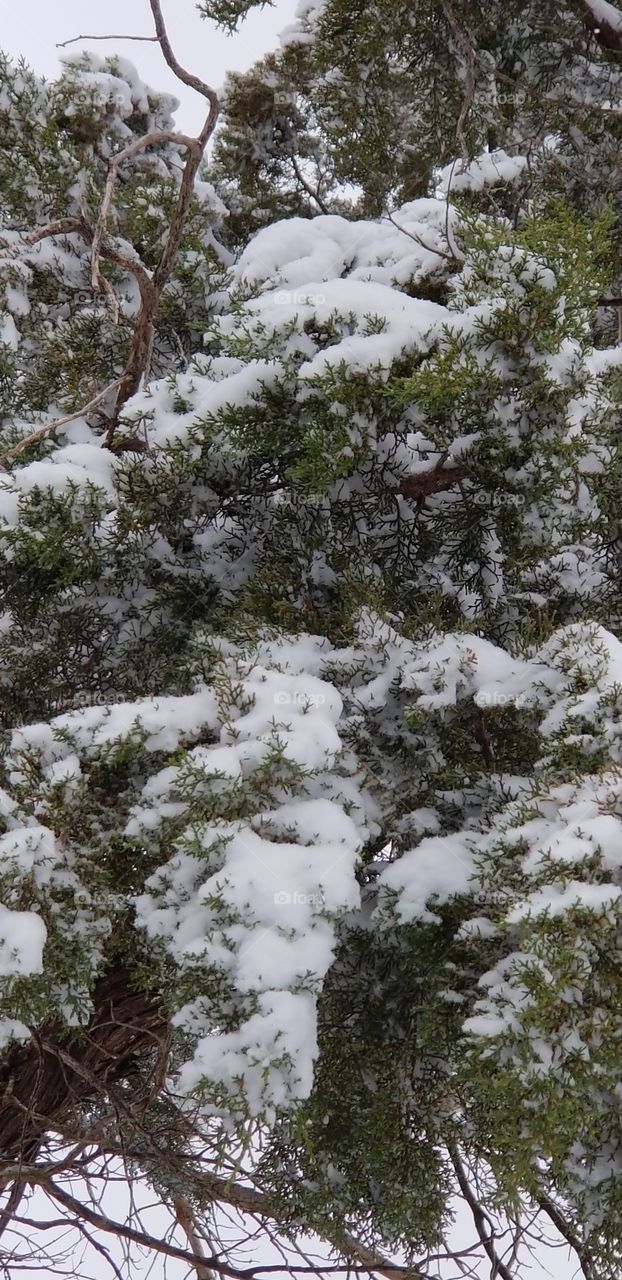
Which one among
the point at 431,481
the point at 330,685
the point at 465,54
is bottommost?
the point at 330,685

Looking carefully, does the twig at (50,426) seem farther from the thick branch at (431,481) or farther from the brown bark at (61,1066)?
the brown bark at (61,1066)

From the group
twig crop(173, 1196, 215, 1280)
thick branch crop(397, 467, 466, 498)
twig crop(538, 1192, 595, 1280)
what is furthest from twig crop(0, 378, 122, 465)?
twig crop(173, 1196, 215, 1280)

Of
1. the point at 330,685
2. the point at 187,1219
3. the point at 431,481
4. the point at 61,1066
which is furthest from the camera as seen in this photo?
the point at 187,1219

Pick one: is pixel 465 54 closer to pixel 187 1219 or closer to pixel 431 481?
pixel 431 481

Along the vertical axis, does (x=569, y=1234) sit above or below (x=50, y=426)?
below

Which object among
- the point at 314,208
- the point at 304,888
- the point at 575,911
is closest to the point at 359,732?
the point at 304,888

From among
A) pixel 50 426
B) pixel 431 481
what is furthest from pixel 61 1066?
pixel 431 481

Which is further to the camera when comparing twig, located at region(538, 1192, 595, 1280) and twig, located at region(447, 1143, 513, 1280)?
twig, located at region(447, 1143, 513, 1280)

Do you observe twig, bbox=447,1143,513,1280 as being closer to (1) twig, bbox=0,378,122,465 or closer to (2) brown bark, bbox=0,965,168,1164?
(2) brown bark, bbox=0,965,168,1164

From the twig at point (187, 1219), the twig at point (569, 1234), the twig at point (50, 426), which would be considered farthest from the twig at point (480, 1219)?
the twig at point (50, 426)

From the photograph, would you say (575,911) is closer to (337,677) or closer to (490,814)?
(490,814)

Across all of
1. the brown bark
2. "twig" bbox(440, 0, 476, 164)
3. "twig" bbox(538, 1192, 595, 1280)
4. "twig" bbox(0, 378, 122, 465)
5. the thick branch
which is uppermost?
"twig" bbox(440, 0, 476, 164)

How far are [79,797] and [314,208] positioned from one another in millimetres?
4676

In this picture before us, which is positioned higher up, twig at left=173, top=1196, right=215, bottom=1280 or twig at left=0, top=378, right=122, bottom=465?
twig at left=0, top=378, right=122, bottom=465
